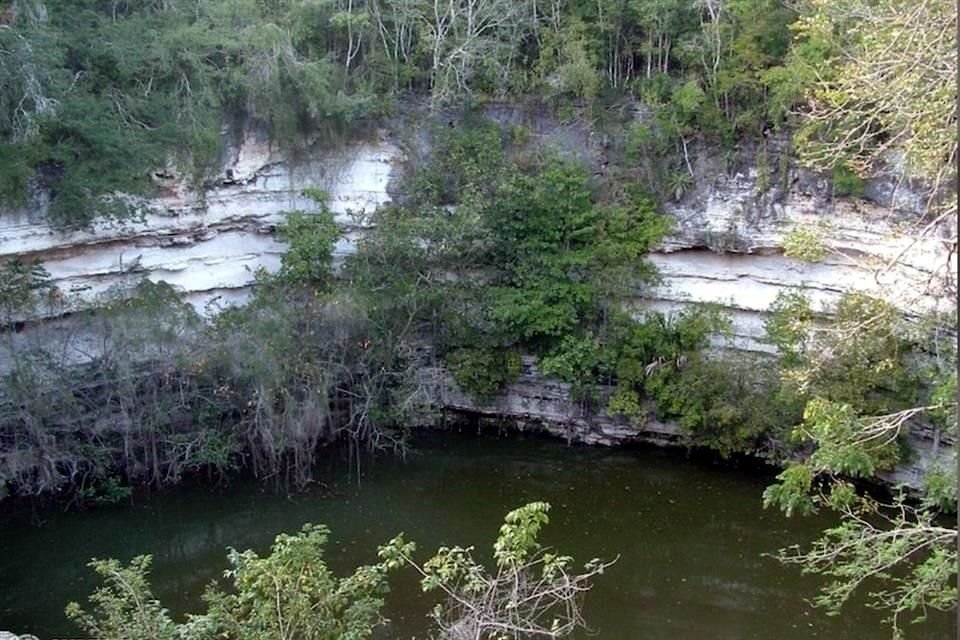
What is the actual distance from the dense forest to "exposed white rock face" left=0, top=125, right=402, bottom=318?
1.16 feet

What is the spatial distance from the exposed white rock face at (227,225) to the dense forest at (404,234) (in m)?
0.35

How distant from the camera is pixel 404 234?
44.3 feet

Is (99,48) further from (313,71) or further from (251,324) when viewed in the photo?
(251,324)

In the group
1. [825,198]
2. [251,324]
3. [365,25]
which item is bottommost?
[251,324]

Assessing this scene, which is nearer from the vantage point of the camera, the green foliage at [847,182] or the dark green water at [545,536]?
the dark green water at [545,536]

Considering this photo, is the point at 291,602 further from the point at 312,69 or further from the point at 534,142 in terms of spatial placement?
the point at 534,142

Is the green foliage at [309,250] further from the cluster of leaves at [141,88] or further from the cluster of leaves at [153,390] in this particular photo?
the cluster of leaves at [141,88]

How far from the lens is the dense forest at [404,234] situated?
11.6 m

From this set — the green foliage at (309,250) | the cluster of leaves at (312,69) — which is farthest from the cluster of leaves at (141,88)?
the green foliage at (309,250)

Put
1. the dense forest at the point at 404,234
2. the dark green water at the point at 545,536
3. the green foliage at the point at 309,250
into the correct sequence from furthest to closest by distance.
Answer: the green foliage at the point at 309,250 < the dense forest at the point at 404,234 < the dark green water at the point at 545,536

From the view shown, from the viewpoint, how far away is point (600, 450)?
44.2 ft

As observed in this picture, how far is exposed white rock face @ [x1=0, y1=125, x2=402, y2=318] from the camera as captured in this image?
13.1 meters

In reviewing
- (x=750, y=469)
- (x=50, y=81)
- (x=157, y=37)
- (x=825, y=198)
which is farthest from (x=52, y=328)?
→ (x=825, y=198)

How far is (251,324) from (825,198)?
7611 millimetres
